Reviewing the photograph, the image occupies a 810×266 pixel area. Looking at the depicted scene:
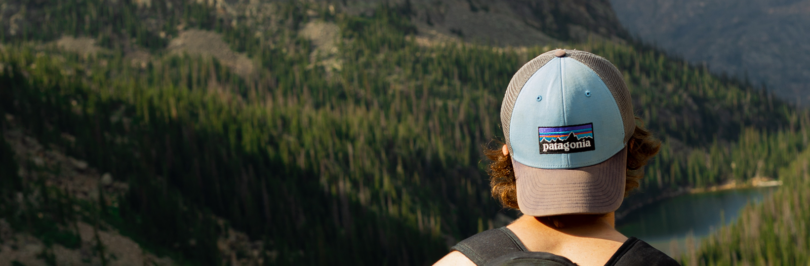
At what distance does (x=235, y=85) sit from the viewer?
169 metres

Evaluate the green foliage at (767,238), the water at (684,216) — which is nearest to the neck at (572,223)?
the green foliage at (767,238)

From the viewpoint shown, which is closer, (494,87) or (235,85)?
(235,85)

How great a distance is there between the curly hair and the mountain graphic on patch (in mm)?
611

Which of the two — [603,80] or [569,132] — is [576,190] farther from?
[603,80]

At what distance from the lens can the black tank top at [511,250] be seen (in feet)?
13.5

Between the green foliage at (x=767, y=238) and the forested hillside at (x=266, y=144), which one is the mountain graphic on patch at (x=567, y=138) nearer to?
the forested hillside at (x=266, y=144)

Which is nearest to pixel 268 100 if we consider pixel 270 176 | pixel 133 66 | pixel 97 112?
pixel 133 66

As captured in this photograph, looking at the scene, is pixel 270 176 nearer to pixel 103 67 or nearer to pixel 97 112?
pixel 97 112

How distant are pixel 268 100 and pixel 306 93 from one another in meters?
17.8

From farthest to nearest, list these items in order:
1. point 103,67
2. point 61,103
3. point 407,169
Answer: point 103,67, point 407,169, point 61,103

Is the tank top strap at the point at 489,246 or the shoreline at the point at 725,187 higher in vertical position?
the tank top strap at the point at 489,246

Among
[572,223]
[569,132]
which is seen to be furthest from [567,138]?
[572,223]

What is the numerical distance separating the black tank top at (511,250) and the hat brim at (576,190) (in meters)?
0.38

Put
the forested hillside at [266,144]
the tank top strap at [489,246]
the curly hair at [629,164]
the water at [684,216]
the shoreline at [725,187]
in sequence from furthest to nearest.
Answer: the shoreline at [725,187]
the water at [684,216]
the forested hillside at [266,144]
the curly hair at [629,164]
the tank top strap at [489,246]
